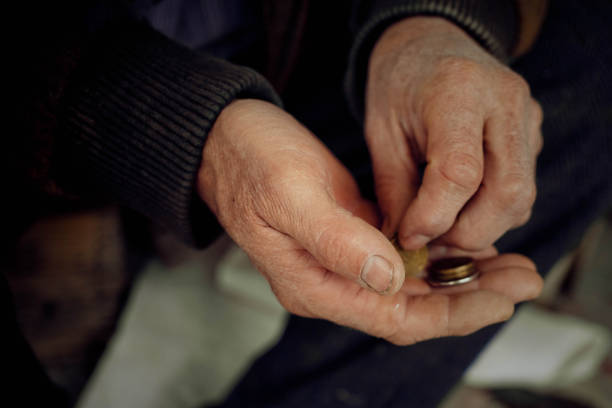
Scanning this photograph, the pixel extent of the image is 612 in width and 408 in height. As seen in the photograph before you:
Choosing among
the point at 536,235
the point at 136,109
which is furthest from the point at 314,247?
the point at 536,235

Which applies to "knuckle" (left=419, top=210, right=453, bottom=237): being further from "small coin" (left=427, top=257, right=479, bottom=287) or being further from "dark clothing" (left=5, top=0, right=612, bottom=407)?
"dark clothing" (left=5, top=0, right=612, bottom=407)

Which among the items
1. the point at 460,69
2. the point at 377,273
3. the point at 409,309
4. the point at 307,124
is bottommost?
the point at 307,124

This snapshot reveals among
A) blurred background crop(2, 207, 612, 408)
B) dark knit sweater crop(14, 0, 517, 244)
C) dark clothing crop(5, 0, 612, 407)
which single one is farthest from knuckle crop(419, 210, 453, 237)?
blurred background crop(2, 207, 612, 408)

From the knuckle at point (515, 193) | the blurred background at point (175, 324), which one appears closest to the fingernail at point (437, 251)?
the knuckle at point (515, 193)

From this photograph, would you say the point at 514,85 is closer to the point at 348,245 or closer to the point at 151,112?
the point at 348,245

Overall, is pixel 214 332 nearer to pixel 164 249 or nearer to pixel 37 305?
pixel 164 249

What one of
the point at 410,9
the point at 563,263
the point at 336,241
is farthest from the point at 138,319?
the point at 563,263
